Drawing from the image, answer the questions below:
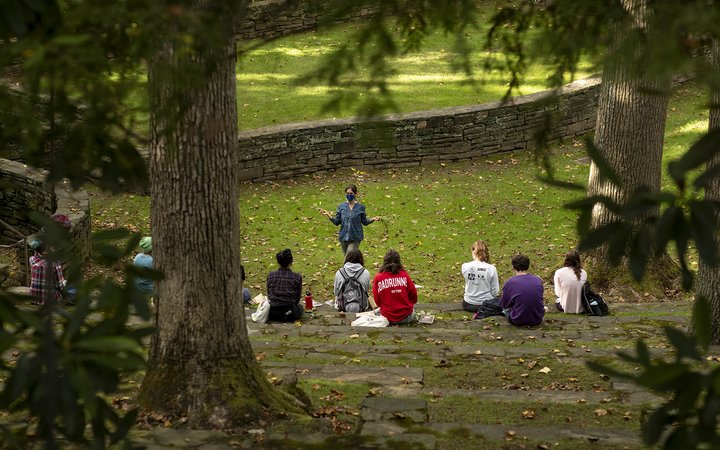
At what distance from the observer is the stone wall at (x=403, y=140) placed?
62.1ft

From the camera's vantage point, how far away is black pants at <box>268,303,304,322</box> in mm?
12133

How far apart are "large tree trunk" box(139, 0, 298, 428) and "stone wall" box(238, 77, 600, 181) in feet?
38.0

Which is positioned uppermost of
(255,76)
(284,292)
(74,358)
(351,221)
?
(255,76)

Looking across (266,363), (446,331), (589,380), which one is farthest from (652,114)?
(266,363)

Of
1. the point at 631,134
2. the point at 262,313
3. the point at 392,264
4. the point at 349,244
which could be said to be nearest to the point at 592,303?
the point at 631,134

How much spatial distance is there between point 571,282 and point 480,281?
1.11 meters

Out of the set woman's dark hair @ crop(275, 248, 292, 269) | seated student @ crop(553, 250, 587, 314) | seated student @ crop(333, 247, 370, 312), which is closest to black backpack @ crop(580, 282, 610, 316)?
seated student @ crop(553, 250, 587, 314)

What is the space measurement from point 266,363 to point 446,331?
294 cm

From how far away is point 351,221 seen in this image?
1509cm

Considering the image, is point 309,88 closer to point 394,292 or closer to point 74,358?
point 394,292

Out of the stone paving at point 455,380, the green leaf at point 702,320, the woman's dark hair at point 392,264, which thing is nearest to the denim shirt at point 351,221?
the stone paving at point 455,380

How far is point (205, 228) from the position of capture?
6.71 metres

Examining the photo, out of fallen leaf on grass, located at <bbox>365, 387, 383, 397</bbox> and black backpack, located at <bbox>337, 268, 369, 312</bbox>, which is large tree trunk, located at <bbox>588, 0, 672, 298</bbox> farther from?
fallen leaf on grass, located at <bbox>365, 387, 383, 397</bbox>

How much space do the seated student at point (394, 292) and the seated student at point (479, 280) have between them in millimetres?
1041
